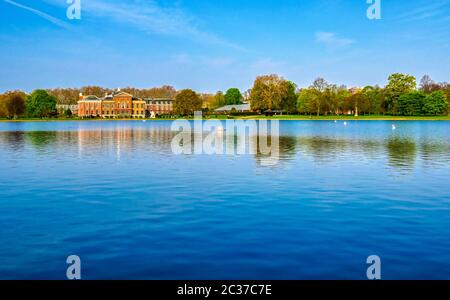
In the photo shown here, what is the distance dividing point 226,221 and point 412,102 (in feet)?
449

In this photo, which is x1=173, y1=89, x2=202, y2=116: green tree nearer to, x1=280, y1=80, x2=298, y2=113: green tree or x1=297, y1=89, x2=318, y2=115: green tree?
x1=280, y1=80, x2=298, y2=113: green tree

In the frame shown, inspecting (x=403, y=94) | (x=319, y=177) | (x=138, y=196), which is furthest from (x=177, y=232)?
(x=403, y=94)

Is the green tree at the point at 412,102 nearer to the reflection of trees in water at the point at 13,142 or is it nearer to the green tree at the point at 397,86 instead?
the green tree at the point at 397,86

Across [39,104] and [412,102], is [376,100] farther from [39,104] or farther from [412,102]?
[39,104]

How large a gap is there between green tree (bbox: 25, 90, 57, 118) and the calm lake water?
523ft

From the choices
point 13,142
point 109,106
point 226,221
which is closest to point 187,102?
point 109,106

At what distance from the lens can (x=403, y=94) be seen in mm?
141625

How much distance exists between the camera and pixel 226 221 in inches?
563

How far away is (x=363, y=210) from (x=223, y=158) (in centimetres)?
1767

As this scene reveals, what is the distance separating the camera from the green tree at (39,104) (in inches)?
6872

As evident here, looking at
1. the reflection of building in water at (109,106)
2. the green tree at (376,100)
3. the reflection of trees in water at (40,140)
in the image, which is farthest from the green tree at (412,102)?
the reflection of trees in water at (40,140)

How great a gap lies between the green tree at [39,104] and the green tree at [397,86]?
413 feet

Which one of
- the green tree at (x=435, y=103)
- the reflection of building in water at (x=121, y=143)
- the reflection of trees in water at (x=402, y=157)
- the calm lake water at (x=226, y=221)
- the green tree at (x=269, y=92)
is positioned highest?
the green tree at (x=269, y=92)
